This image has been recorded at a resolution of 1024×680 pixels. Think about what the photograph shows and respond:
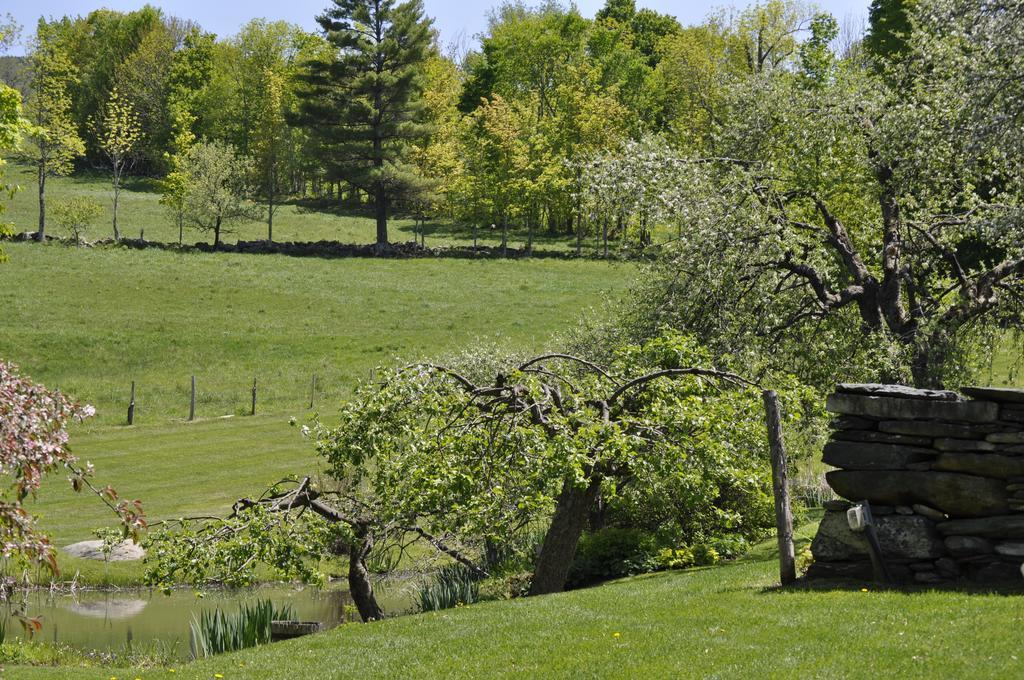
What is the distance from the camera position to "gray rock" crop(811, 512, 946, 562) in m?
12.0

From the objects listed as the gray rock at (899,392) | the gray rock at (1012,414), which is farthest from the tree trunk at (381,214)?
the gray rock at (1012,414)

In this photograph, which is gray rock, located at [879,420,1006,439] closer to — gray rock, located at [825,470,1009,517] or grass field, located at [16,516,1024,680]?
gray rock, located at [825,470,1009,517]

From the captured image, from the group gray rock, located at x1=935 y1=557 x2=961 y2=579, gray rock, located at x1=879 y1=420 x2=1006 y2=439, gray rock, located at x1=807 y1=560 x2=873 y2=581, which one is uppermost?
gray rock, located at x1=879 y1=420 x2=1006 y2=439

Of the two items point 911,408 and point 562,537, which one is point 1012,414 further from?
point 562,537

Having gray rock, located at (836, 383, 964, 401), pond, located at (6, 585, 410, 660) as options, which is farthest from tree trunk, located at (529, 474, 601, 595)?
gray rock, located at (836, 383, 964, 401)

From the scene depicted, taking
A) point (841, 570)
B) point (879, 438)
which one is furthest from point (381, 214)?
point (879, 438)

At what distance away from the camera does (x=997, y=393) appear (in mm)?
11547

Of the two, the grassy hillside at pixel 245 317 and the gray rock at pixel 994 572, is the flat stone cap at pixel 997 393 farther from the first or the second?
Result: the grassy hillside at pixel 245 317

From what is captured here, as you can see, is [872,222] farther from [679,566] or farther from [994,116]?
[679,566]

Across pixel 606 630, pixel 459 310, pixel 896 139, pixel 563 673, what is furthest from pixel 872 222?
pixel 459 310

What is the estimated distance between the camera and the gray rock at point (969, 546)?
464 inches

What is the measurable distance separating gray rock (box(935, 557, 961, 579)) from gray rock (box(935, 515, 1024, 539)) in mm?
303

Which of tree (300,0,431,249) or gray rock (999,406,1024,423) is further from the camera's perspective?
tree (300,0,431,249)

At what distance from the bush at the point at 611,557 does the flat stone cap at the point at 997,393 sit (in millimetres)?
7653
